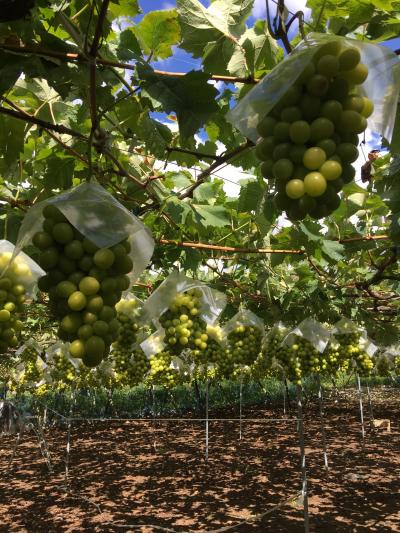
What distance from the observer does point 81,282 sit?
1354mm

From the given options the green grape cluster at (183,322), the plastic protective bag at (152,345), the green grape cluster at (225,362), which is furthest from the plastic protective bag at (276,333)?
the green grape cluster at (183,322)

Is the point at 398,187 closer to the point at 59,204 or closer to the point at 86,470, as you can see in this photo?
the point at 59,204

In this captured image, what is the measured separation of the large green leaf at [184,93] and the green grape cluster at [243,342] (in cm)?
489

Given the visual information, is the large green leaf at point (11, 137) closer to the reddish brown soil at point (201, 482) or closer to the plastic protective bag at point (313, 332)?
the reddish brown soil at point (201, 482)

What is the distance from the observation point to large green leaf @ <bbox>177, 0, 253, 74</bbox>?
216 centimetres

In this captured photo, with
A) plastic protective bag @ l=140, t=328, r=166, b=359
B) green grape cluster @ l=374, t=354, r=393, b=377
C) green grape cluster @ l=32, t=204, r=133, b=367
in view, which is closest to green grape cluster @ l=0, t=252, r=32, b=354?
green grape cluster @ l=32, t=204, r=133, b=367

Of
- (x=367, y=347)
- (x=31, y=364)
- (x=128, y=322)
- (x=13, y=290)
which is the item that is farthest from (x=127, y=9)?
(x=31, y=364)

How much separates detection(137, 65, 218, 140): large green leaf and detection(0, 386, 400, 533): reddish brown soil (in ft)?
14.1

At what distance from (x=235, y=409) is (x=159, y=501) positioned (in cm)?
1264

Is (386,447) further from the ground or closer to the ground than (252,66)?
closer to the ground

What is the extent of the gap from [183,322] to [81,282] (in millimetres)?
2473

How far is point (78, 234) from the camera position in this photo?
4.70 feet

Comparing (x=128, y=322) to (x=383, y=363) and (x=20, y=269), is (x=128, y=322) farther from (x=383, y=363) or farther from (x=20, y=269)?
(x=383, y=363)

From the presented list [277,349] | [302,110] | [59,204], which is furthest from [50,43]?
[277,349]
